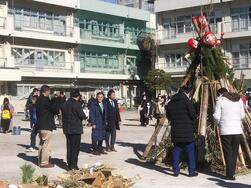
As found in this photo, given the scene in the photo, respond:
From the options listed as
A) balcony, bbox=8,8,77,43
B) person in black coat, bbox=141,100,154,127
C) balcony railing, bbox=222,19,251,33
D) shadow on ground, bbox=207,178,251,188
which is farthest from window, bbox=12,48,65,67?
shadow on ground, bbox=207,178,251,188

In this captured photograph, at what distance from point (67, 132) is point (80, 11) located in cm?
4149

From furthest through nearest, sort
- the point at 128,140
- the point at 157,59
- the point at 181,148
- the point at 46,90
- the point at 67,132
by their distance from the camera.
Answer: the point at 157,59, the point at 128,140, the point at 46,90, the point at 67,132, the point at 181,148

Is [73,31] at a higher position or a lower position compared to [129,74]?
higher

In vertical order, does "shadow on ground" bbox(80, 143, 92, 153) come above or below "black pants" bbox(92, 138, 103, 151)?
below

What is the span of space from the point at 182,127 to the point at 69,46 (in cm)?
4089

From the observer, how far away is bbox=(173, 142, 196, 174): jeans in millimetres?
10469

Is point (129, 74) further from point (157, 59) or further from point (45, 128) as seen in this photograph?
point (45, 128)

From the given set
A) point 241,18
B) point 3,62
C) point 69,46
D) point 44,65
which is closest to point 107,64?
point 69,46

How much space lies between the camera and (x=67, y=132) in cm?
1141

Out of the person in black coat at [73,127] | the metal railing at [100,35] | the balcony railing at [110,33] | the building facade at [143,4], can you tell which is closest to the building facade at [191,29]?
the balcony railing at [110,33]

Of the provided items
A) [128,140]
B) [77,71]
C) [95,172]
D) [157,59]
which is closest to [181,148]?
[95,172]

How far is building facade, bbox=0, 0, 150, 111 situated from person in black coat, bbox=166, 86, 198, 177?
3020cm

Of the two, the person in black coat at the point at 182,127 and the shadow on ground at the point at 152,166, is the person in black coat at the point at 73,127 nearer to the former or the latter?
the shadow on ground at the point at 152,166

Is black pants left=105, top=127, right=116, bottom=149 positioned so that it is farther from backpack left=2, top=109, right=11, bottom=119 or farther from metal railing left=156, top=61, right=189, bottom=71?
metal railing left=156, top=61, right=189, bottom=71
